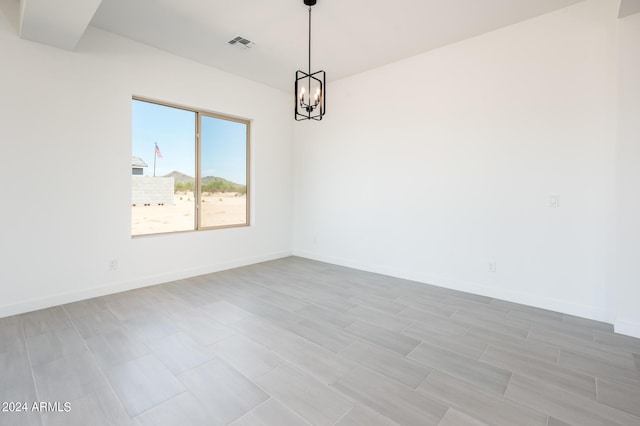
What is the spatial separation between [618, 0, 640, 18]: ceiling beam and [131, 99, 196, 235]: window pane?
4.96m

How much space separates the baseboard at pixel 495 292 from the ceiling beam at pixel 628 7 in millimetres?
2748

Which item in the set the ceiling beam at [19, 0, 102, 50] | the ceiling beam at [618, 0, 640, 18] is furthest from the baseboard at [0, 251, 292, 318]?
the ceiling beam at [618, 0, 640, 18]

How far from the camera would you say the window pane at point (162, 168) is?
393 cm

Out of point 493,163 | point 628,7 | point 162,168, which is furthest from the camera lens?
point 162,168

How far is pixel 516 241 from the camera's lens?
3396 millimetres

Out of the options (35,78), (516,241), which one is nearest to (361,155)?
(516,241)

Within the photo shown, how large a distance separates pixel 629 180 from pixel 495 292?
1.68 m

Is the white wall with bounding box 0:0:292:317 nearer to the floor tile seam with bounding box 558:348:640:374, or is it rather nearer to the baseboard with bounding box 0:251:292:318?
the baseboard with bounding box 0:251:292:318

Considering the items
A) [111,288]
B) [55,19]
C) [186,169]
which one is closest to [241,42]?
[55,19]

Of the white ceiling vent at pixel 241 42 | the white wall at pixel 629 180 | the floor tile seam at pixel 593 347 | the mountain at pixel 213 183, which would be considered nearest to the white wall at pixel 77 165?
the mountain at pixel 213 183

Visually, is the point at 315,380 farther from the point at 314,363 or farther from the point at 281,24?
the point at 281,24

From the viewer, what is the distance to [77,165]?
130 inches

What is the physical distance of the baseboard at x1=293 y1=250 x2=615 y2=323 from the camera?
9.78 feet

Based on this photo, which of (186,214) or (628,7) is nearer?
(628,7)
